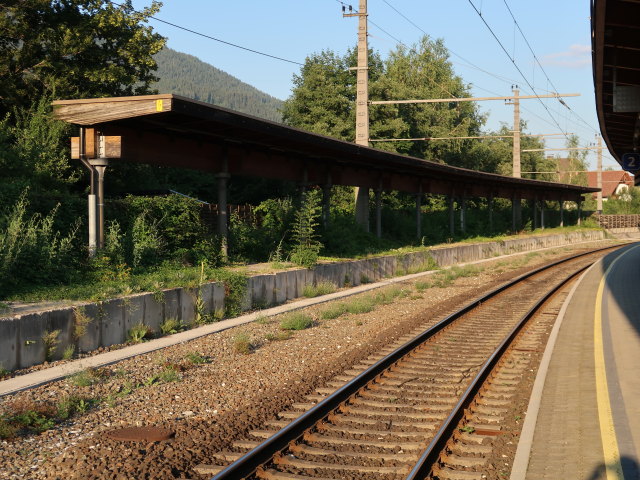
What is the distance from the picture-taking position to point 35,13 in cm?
2444

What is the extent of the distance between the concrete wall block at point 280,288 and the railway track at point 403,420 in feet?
20.5

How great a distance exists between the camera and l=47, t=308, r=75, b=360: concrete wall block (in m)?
11.8

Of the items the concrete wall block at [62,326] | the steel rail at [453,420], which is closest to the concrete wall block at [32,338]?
the concrete wall block at [62,326]

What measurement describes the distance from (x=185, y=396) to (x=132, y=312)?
14.2 feet

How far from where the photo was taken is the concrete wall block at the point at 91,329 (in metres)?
12.5

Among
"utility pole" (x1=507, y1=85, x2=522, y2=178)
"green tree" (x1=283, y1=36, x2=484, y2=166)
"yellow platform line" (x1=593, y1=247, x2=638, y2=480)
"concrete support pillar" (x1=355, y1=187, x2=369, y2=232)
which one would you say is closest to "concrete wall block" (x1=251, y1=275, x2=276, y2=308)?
"yellow platform line" (x1=593, y1=247, x2=638, y2=480)

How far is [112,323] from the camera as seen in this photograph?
13281 millimetres

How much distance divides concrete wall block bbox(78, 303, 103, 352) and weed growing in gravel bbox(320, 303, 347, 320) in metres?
6.42

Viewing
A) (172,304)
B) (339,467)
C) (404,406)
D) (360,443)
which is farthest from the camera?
(172,304)

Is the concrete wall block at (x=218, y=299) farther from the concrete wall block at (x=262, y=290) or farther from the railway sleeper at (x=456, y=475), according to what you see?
the railway sleeper at (x=456, y=475)

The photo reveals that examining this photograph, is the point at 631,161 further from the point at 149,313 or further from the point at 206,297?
the point at 149,313

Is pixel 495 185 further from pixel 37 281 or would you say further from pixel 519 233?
pixel 37 281

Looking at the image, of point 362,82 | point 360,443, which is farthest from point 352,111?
point 360,443

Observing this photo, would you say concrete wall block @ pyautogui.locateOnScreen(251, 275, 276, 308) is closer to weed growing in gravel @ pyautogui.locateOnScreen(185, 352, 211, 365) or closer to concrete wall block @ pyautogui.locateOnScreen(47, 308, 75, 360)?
weed growing in gravel @ pyautogui.locateOnScreen(185, 352, 211, 365)
